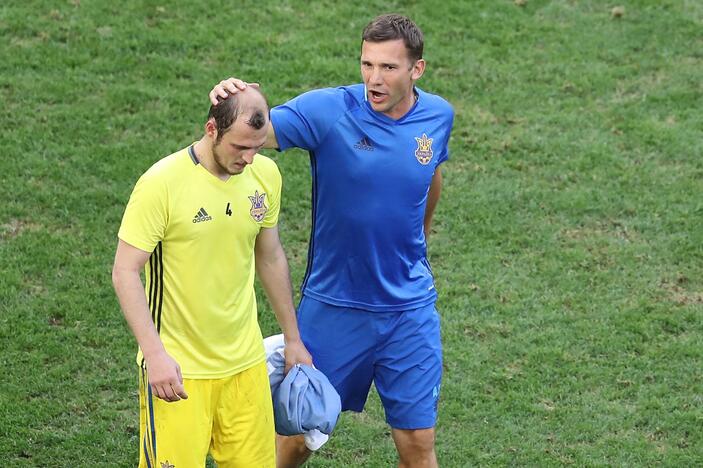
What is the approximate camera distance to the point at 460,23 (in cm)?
1245

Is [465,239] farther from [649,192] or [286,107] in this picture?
[286,107]

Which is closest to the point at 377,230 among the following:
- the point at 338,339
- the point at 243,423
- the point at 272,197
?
the point at 338,339

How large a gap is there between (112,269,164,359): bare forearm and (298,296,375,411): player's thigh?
126cm

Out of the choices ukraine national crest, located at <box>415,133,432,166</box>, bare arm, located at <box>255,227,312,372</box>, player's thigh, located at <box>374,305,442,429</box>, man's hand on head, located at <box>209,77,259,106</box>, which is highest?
man's hand on head, located at <box>209,77,259,106</box>

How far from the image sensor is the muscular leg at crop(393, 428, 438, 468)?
6398mm

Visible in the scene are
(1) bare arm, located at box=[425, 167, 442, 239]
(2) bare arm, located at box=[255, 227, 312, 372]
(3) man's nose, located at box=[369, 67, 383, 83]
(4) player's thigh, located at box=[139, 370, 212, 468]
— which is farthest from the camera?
(1) bare arm, located at box=[425, 167, 442, 239]

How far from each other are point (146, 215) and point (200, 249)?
0.97ft

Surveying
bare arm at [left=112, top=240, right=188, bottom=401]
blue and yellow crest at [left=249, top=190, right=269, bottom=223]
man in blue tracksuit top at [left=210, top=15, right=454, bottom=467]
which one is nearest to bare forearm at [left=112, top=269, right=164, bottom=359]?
bare arm at [left=112, top=240, right=188, bottom=401]

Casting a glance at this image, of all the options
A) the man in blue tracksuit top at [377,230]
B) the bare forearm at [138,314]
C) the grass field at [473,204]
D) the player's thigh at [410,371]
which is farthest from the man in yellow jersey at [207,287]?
the grass field at [473,204]

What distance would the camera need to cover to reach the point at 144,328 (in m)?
5.28

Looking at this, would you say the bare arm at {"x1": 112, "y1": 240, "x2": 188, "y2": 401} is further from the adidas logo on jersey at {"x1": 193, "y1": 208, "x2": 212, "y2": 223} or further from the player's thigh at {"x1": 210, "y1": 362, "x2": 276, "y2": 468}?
the player's thigh at {"x1": 210, "y1": 362, "x2": 276, "y2": 468}

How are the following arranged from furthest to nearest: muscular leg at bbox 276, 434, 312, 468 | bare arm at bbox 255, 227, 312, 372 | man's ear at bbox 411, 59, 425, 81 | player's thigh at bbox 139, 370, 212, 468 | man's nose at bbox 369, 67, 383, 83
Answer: muscular leg at bbox 276, 434, 312, 468 < man's ear at bbox 411, 59, 425, 81 < man's nose at bbox 369, 67, 383, 83 < bare arm at bbox 255, 227, 312, 372 < player's thigh at bbox 139, 370, 212, 468

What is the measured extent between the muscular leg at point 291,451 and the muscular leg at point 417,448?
0.50 m

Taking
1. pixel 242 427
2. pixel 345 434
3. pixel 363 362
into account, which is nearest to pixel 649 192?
pixel 345 434
